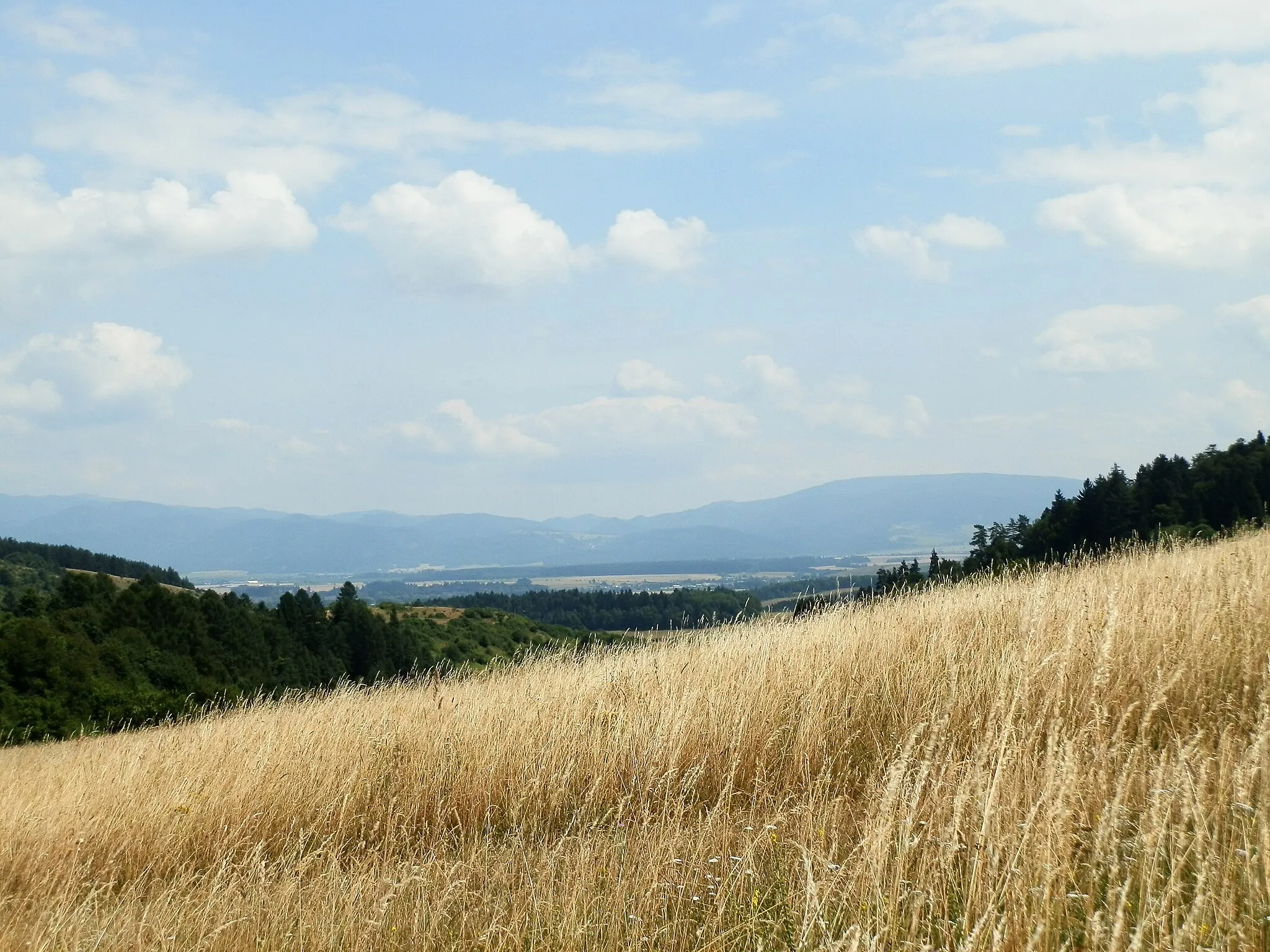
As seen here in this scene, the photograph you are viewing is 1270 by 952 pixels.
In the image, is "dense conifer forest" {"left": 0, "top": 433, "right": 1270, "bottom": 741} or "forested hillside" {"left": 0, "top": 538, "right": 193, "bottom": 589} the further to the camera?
"forested hillside" {"left": 0, "top": 538, "right": 193, "bottom": 589}

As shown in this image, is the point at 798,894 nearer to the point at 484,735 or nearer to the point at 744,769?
the point at 744,769

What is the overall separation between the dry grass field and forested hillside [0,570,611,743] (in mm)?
4940

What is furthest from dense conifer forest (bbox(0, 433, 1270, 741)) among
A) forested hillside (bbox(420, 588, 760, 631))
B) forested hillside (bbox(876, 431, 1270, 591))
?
forested hillside (bbox(420, 588, 760, 631))

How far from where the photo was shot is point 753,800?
20.4 feet

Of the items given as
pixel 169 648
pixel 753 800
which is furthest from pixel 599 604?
pixel 753 800

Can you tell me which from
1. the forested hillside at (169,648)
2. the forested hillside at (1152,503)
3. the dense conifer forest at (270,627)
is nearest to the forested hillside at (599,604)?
the dense conifer forest at (270,627)

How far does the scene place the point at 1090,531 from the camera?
51344mm

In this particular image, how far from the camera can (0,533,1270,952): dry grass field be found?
12.4 feet

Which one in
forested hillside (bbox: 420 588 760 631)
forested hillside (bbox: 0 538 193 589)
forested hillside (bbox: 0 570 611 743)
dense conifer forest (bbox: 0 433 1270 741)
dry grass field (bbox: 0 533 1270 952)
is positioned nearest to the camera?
dry grass field (bbox: 0 533 1270 952)

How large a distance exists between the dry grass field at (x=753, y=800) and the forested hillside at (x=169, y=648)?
4.94 m

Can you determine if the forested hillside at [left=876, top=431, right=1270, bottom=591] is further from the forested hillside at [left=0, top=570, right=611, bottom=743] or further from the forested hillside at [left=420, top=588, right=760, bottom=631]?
the forested hillside at [left=420, top=588, right=760, bottom=631]

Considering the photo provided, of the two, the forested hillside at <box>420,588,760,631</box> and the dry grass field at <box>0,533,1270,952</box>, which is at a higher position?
the dry grass field at <box>0,533,1270,952</box>

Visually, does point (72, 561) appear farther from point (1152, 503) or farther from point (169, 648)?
point (1152, 503)

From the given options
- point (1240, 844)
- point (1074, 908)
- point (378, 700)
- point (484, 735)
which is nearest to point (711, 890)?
point (1074, 908)
